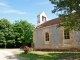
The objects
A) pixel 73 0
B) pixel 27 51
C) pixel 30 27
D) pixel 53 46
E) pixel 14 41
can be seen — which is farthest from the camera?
pixel 30 27

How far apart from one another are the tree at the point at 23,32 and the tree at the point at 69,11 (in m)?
25.7

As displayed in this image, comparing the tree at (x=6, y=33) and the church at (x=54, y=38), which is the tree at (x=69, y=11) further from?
the tree at (x=6, y=33)

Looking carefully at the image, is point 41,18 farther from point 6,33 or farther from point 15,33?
point 6,33

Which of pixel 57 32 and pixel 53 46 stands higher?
pixel 57 32

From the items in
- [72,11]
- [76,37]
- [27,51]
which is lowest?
[27,51]

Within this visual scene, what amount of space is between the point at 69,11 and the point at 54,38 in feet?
37.3

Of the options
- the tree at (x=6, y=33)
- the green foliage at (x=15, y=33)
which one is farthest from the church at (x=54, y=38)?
the tree at (x=6, y=33)

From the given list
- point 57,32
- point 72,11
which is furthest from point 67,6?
point 57,32

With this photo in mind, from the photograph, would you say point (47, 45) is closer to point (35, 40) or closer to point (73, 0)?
point (35, 40)

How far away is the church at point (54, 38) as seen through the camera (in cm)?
2300

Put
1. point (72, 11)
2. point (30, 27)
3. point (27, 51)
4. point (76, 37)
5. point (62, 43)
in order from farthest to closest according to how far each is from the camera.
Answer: point (30, 27)
point (62, 43)
point (76, 37)
point (27, 51)
point (72, 11)

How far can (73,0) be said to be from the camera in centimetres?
1388

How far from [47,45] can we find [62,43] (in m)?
3.54

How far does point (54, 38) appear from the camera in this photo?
84.3ft
